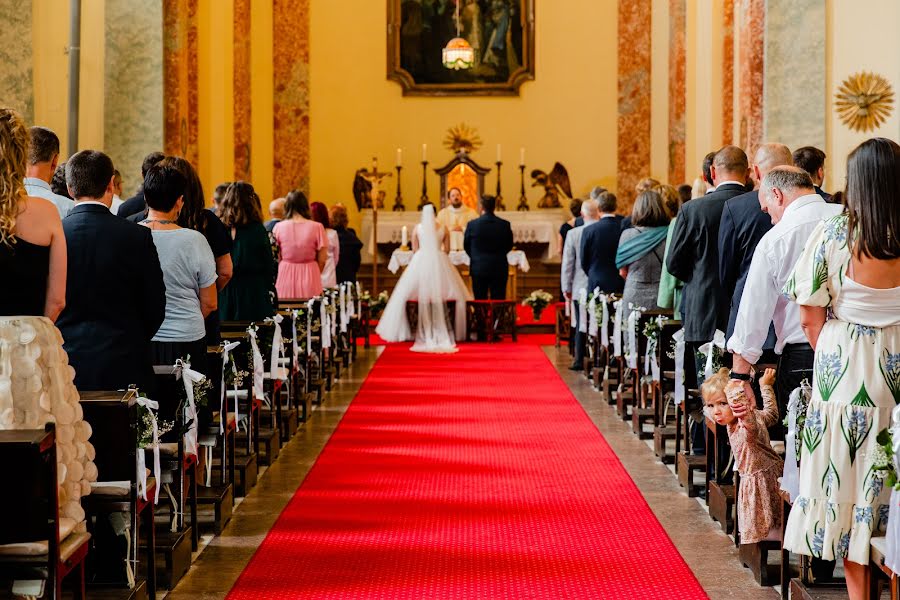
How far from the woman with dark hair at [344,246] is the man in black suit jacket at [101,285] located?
9331 millimetres

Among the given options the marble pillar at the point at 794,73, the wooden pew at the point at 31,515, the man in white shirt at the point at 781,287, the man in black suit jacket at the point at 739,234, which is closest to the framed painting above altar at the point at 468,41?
the marble pillar at the point at 794,73

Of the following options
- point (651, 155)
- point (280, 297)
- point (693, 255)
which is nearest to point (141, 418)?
point (693, 255)

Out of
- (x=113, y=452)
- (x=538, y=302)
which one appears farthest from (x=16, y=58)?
(x=538, y=302)

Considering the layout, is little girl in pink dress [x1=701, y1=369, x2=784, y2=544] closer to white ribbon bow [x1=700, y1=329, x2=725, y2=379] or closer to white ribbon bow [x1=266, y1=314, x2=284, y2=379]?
white ribbon bow [x1=700, y1=329, x2=725, y2=379]

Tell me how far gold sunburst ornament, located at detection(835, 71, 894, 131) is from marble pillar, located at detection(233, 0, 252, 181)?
9537 mm

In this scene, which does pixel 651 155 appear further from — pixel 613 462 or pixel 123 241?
pixel 123 241

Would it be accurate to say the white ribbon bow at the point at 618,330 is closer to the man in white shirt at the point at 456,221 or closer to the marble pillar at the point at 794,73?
the marble pillar at the point at 794,73

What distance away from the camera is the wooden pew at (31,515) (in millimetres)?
3432

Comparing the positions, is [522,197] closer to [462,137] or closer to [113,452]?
[462,137]

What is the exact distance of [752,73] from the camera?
12156 mm

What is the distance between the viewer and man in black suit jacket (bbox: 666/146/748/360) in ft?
23.0

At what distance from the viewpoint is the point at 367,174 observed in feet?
70.1

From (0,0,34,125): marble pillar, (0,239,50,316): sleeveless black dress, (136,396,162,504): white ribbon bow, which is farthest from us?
(0,0,34,125): marble pillar

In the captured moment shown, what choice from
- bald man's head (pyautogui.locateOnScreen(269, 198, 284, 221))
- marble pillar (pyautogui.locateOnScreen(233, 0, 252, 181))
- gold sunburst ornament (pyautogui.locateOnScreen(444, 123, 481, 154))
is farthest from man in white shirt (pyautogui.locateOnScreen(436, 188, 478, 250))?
bald man's head (pyautogui.locateOnScreen(269, 198, 284, 221))
